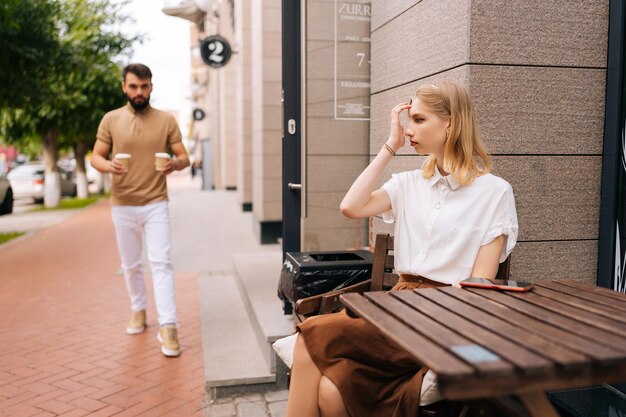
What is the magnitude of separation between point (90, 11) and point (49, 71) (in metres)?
8.16

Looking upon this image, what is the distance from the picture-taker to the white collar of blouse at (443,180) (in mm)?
2592

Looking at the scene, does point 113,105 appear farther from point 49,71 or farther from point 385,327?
point 385,327

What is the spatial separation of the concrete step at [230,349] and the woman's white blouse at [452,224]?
1634 mm

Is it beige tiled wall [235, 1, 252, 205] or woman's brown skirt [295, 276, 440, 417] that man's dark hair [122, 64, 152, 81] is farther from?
beige tiled wall [235, 1, 252, 205]

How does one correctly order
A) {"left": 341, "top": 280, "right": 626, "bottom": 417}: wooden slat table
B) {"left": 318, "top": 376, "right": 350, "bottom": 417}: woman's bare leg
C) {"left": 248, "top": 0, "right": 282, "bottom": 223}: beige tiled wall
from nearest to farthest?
{"left": 341, "top": 280, "right": 626, "bottom": 417}: wooden slat table, {"left": 318, "top": 376, "right": 350, "bottom": 417}: woman's bare leg, {"left": 248, "top": 0, "right": 282, "bottom": 223}: beige tiled wall

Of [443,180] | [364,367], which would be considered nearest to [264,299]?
[443,180]

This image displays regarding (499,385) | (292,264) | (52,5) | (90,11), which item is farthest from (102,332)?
(90,11)

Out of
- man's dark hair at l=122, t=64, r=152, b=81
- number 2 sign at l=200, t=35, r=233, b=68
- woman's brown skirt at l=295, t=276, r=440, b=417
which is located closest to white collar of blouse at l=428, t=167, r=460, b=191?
woman's brown skirt at l=295, t=276, r=440, b=417

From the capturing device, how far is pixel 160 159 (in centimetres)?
431

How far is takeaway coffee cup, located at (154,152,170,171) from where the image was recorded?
4293 mm

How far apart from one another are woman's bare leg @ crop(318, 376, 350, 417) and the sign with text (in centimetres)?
299

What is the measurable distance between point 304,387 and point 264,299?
9.30 feet

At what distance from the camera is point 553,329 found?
1641 mm

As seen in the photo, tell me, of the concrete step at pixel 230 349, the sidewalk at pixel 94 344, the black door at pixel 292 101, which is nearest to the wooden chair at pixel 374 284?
the concrete step at pixel 230 349
